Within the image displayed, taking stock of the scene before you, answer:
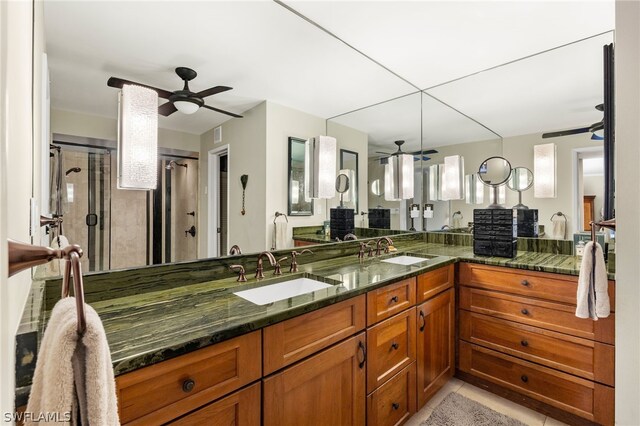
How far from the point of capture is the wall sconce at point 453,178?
9.10 feet

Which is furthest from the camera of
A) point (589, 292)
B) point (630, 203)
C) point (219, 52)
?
point (219, 52)

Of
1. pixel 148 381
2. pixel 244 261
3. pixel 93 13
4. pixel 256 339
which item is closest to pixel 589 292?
pixel 256 339

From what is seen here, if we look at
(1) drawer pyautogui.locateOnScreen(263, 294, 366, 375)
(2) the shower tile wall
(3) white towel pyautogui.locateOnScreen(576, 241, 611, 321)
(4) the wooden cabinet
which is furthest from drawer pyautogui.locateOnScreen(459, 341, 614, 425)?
(2) the shower tile wall

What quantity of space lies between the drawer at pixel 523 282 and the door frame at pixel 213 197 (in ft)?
5.72

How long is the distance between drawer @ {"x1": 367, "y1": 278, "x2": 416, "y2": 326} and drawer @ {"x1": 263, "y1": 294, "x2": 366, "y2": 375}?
7cm

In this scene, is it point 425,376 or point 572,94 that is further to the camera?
point 572,94

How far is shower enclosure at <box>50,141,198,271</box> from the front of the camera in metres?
1.14

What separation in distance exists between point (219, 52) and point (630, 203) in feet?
5.48

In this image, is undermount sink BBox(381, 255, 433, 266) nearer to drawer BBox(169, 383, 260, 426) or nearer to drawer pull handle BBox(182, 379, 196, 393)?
drawer BBox(169, 383, 260, 426)

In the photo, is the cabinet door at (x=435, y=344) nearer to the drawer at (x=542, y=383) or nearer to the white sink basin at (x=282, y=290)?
the drawer at (x=542, y=383)

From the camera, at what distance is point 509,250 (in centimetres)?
212

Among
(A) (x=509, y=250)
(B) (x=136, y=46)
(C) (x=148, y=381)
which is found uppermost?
(B) (x=136, y=46)

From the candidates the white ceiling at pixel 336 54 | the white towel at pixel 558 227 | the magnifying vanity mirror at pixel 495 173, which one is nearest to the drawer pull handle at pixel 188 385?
the white ceiling at pixel 336 54

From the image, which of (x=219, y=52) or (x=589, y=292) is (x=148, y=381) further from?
(x=589, y=292)
